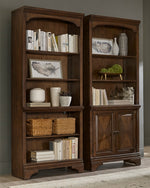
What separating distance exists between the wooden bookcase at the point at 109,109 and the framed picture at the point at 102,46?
9 cm

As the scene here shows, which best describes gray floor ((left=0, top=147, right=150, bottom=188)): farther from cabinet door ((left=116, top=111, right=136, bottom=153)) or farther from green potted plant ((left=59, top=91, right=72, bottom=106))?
green potted plant ((left=59, top=91, right=72, bottom=106))

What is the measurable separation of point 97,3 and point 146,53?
7.52 feet

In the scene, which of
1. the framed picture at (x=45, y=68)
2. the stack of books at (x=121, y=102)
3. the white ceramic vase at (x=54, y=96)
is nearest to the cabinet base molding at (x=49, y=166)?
the white ceramic vase at (x=54, y=96)

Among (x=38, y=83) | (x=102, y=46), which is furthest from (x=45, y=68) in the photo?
(x=102, y=46)

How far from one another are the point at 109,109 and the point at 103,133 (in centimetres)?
34

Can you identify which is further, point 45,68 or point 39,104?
point 45,68

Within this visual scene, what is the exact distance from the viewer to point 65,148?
16.3ft

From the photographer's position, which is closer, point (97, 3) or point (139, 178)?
point (139, 178)

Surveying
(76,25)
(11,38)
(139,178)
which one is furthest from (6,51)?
(139,178)

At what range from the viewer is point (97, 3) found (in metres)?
5.82

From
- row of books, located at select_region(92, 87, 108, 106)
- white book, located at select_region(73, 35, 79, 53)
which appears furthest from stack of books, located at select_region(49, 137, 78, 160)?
white book, located at select_region(73, 35, 79, 53)

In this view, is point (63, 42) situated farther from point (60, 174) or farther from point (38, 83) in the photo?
point (60, 174)

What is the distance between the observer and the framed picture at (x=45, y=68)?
4914 mm

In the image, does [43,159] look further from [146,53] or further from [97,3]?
[146,53]
